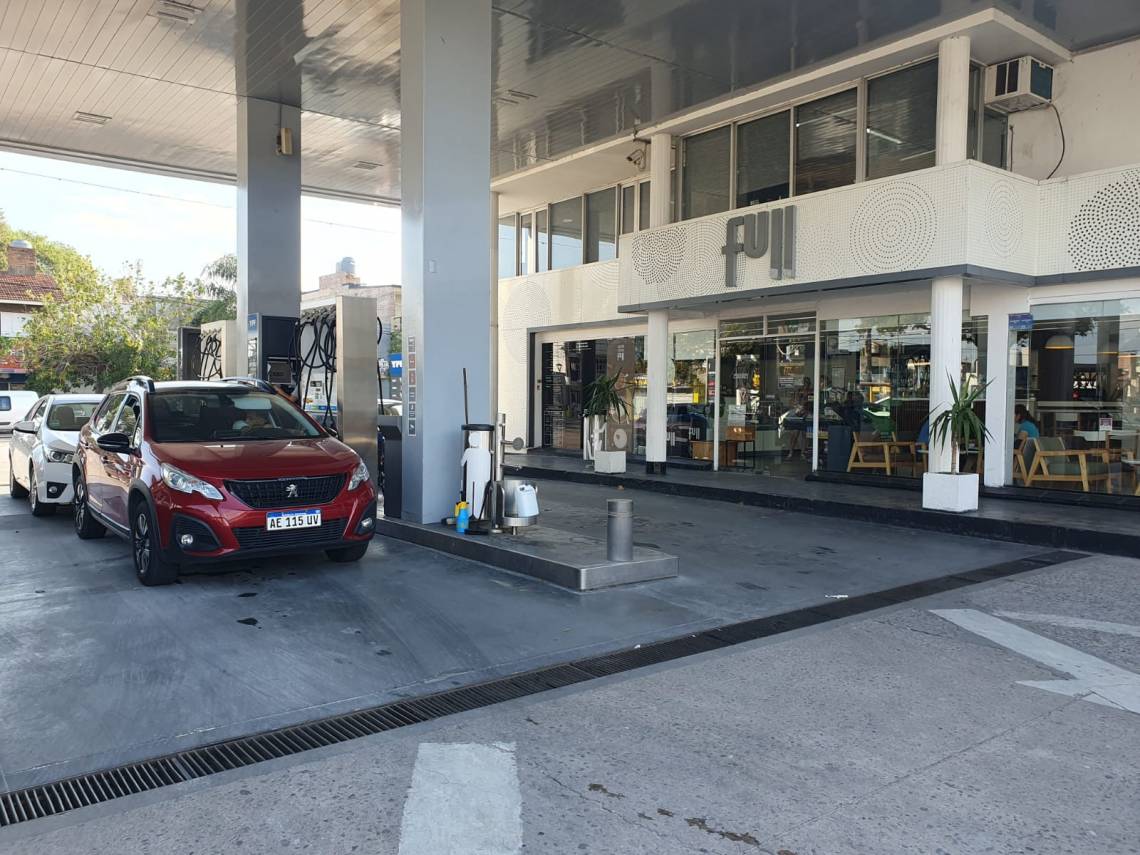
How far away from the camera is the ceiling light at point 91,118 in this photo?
14039 millimetres

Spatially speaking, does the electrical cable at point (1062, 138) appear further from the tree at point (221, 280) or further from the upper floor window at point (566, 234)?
the tree at point (221, 280)

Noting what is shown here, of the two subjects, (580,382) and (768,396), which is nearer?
(768,396)

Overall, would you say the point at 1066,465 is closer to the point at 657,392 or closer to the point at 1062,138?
the point at 1062,138

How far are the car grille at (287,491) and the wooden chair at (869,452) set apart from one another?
9019 millimetres

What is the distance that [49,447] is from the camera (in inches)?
396

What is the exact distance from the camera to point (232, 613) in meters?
5.99

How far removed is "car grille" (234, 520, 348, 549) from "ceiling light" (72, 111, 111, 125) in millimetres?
11021

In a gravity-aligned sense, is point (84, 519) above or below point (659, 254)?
below

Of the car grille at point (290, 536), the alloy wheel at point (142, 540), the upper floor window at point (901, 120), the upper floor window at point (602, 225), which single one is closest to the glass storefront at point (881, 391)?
the upper floor window at point (901, 120)

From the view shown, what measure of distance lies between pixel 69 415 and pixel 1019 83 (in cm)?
1306

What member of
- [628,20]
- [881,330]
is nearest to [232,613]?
[628,20]

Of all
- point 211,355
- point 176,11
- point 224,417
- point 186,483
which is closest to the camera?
point 186,483

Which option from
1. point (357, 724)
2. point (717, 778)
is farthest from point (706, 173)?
point (717, 778)

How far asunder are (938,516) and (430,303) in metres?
6.36
